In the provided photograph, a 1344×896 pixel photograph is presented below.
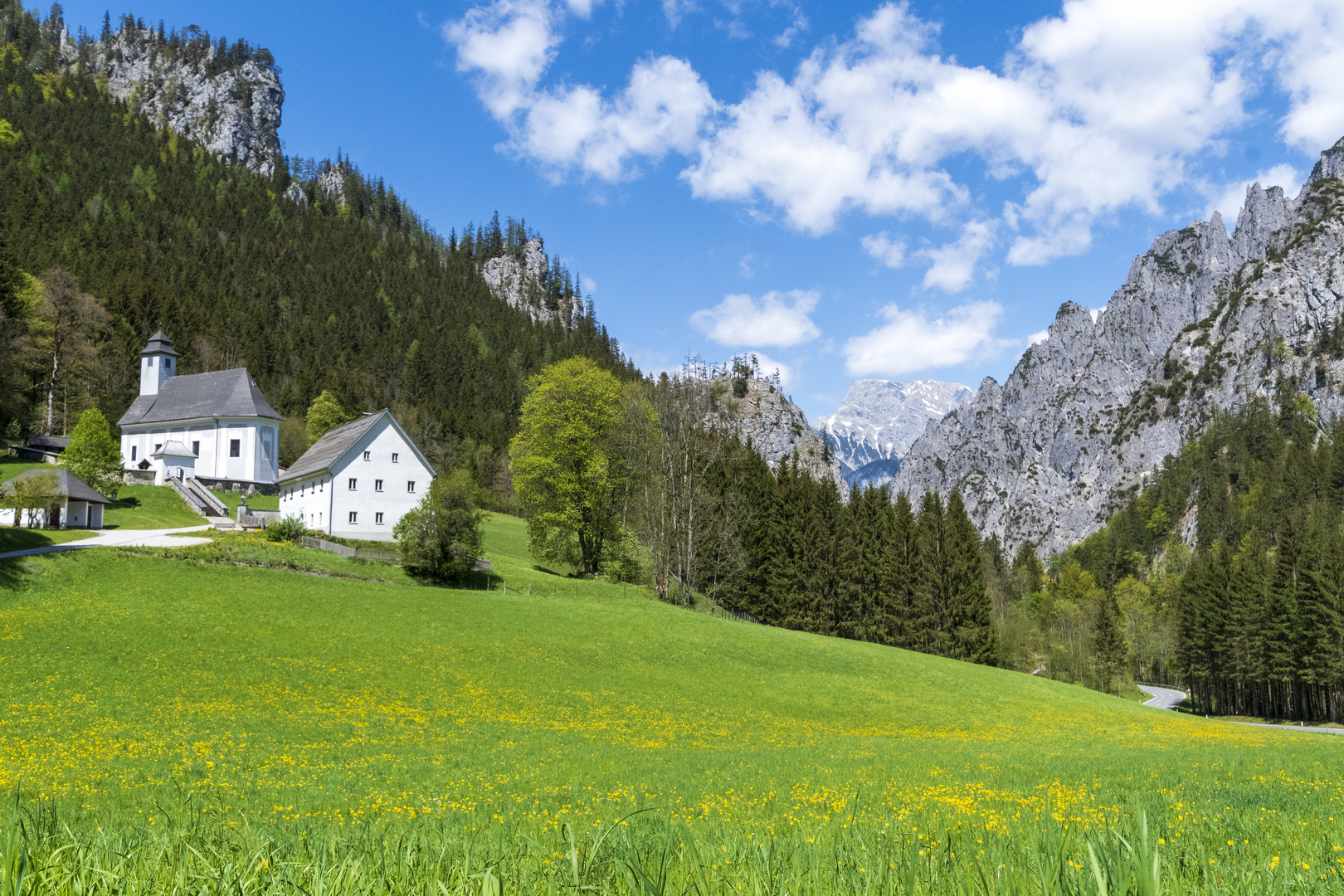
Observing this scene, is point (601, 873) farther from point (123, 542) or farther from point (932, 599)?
point (932, 599)

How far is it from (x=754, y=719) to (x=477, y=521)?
27.4 meters

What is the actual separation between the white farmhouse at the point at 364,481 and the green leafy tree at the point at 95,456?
1422cm

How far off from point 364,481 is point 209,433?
36.2 meters

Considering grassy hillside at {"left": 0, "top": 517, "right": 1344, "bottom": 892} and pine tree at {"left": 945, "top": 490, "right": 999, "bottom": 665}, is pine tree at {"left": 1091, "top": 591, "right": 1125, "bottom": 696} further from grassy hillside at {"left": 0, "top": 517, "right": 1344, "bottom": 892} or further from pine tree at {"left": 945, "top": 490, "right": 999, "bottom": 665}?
grassy hillside at {"left": 0, "top": 517, "right": 1344, "bottom": 892}

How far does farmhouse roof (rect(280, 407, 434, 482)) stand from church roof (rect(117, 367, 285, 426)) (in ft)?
68.9

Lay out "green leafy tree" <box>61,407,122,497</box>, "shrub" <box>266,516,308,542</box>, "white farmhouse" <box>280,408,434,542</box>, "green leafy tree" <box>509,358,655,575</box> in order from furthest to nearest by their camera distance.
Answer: "white farmhouse" <box>280,408,434,542</box>, "green leafy tree" <box>509,358,655,575</box>, "green leafy tree" <box>61,407,122,497</box>, "shrub" <box>266,516,308,542</box>

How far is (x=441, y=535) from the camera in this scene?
159 ft

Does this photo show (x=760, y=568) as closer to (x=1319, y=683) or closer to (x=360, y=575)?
(x=360, y=575)

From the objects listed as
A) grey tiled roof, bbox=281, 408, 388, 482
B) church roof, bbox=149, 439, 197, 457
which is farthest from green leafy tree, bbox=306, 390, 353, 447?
grey tiled roof, bbox=281, 408, 388, 482

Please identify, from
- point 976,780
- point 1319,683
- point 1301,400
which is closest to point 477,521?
point 976,780

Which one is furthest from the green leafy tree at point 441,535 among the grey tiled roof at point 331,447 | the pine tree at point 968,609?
the pine tree at point 968,609

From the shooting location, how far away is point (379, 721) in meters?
24.1

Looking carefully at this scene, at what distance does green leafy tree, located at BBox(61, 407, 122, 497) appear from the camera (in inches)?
2339

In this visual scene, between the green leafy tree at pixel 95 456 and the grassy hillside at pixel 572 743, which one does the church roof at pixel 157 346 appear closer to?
the green leafy tree at pixel 95 456
